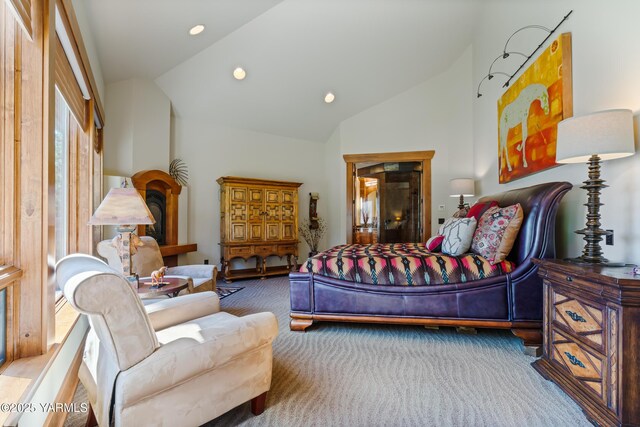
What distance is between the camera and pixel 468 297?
2398 mm

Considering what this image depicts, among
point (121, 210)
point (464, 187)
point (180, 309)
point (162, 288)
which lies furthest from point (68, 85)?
point (464, 187)

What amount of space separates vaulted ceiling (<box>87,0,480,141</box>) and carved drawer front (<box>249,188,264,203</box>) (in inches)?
50.4

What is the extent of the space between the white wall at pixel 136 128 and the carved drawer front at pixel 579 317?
4630mm

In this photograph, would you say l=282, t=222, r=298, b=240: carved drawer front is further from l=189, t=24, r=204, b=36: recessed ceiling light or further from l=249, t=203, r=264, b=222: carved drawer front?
l=189, t=24, r=204, b=36: recessed ceiling light

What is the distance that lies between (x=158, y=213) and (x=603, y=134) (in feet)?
15.6

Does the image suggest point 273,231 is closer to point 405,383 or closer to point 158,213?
point 158,213

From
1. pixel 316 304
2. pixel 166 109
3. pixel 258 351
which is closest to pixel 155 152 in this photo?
pixel 166 109

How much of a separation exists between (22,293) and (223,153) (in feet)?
14.2

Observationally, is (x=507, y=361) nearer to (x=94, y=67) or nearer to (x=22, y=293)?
(x=22, y=293)

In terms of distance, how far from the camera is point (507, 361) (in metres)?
2.08

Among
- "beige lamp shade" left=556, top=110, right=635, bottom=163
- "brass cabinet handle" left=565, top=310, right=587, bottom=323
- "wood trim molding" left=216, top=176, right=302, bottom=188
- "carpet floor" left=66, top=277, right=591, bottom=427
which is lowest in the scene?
"carpet floor" left=66, top=277, right=591, bottom=427

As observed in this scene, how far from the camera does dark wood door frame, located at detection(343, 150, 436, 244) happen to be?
5.30m

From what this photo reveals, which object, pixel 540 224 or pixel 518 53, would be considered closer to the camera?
pixel 540 224

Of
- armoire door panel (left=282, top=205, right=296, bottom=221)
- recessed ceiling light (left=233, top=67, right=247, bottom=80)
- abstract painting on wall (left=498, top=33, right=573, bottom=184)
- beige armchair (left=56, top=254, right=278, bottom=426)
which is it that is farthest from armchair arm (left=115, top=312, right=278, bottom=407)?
recessed ceiling light (left=233, top=67, right=247, bottom=80)
